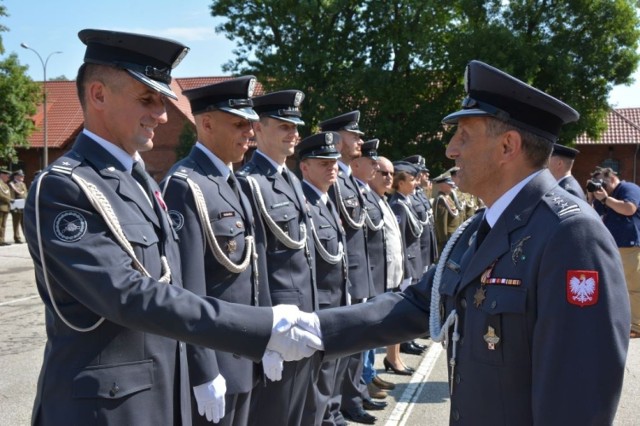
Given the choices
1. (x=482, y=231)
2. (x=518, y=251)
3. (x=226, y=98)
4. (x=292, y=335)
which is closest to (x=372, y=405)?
(x=226, y=98)

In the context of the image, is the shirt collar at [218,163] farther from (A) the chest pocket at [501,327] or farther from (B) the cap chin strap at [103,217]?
(A) the chest pocket at [501,327]

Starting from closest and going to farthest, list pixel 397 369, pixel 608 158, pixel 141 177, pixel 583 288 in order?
pixel 583 288
pixel 141 177
pixel 397 369
pixel 608 158

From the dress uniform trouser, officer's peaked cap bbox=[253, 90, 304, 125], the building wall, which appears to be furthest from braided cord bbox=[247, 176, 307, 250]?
the building wall

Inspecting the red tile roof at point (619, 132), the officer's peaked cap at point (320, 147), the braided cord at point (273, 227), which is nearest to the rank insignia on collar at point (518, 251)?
the braided cord at point (273, 227)

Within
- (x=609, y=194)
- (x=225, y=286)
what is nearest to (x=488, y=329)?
(x=225, y=286)

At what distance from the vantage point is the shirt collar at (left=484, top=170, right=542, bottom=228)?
2248 millimetres

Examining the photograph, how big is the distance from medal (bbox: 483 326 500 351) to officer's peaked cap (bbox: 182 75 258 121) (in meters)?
2.25

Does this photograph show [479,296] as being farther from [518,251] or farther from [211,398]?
[211,398]

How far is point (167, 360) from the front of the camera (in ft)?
8.59

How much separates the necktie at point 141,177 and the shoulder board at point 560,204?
1.59 meters

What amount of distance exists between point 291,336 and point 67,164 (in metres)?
1.08

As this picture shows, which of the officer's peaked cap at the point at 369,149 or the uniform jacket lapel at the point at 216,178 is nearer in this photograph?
the uniform jacket lapel at the point at 216,178

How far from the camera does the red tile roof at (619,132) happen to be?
3959 centimetres

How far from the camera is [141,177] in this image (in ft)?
9.06
